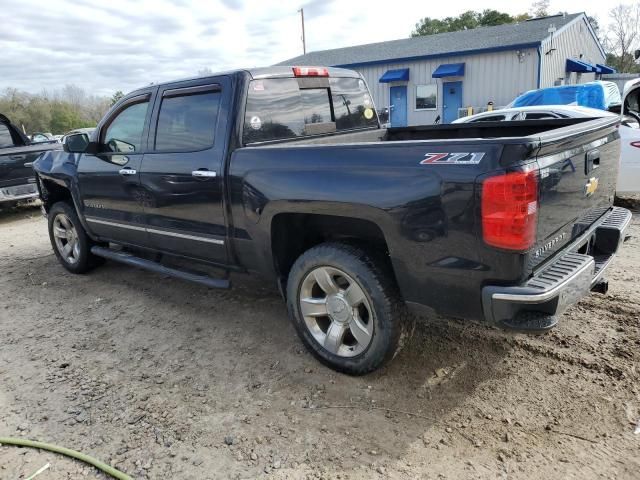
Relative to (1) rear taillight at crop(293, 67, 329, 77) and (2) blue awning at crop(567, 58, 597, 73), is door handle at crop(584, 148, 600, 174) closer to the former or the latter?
(1) rear taillight at crop(293, 67, 329, 77)

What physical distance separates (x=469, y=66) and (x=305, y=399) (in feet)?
63.3

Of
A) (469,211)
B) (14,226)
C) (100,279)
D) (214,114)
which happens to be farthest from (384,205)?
(14,226)

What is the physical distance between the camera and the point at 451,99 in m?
20.3

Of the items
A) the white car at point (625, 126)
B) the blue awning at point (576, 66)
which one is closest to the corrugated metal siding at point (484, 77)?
the blue awning at point (576, 66)

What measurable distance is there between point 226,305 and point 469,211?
2.75m

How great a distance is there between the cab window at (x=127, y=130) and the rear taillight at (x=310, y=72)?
4.43ft

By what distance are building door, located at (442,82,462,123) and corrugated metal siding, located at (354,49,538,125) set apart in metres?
0.17

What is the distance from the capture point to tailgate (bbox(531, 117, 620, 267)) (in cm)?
248

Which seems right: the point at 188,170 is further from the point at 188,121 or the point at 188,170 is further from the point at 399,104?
the point at 399,104

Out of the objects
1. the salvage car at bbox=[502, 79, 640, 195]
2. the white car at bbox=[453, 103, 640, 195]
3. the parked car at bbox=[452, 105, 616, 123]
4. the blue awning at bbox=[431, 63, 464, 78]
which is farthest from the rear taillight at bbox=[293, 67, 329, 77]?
the blue awning at bbox=[431, 63, 464, 78]

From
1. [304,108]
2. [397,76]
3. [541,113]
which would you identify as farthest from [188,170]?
[397,76]

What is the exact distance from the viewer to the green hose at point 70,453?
2.49m

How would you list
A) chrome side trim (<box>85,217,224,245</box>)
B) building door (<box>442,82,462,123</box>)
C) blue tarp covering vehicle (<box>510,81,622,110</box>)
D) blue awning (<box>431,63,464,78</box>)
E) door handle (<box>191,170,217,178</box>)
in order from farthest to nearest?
building door (<box>442,82,462,123</box>), blue awning (<box>431,63,464,78</box>), blue tarp covering vehicle (<box>510,81,622,110</box>), chrome side trim (<box>85,217,224,245</box>), door handle (<box>191,170,217,178</box>)

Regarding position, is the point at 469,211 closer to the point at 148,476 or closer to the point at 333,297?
the point at 333,297
